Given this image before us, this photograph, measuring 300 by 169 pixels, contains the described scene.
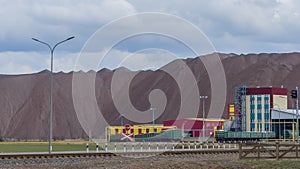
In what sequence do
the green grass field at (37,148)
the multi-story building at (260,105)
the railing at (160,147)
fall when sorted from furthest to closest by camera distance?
the multi-story building at (260,105), the railing at (160,147), the green grass field at (37,148)

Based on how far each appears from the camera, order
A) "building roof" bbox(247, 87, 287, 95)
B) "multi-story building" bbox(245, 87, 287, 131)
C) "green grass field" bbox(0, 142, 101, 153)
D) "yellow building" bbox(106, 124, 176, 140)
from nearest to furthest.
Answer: "green grass field" bbox(0, 142, 101, 153), "yellow building" bbox(106, 124, 176, 140), "multi-story building" bbox(245, 87, 287, 131), "building roof" bbox(247, 87, 287, 95)

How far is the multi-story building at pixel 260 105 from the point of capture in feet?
421

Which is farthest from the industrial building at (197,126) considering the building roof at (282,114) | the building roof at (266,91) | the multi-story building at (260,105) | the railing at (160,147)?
the railing at (160,147)

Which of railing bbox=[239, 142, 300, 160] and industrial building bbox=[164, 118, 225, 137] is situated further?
industrial building bbox=[164, 118, 225, 137]

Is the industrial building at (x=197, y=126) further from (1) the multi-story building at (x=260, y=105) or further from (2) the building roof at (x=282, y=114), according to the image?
(2) the building roof at (x=282, y=114)

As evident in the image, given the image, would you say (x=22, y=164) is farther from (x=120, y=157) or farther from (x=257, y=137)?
(x=257, y=137)

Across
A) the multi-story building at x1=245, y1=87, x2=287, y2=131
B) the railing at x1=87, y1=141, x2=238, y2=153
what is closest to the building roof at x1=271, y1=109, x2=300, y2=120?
the multi-story building at x1=245, y1=87, x2=287, y2=131

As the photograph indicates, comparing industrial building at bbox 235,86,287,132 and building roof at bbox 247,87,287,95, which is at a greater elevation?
building roof at bbox 247,87,287,95

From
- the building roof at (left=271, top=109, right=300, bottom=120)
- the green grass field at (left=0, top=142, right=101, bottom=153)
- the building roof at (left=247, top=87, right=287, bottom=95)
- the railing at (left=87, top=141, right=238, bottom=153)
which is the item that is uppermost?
the building roof at (left=247, top=87, right=287, bottom=95)

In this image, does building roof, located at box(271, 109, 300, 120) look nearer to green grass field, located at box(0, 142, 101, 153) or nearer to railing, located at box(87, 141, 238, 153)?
railing, located at box(87, 141, 238, 153)

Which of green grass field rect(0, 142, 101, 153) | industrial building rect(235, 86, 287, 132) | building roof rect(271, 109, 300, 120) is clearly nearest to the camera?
green grass field rect(0, 142, 101, 153)

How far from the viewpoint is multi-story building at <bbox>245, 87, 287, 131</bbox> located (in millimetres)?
128250

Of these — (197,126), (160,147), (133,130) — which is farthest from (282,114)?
(160,147)

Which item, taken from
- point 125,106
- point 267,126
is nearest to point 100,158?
point 125,106
